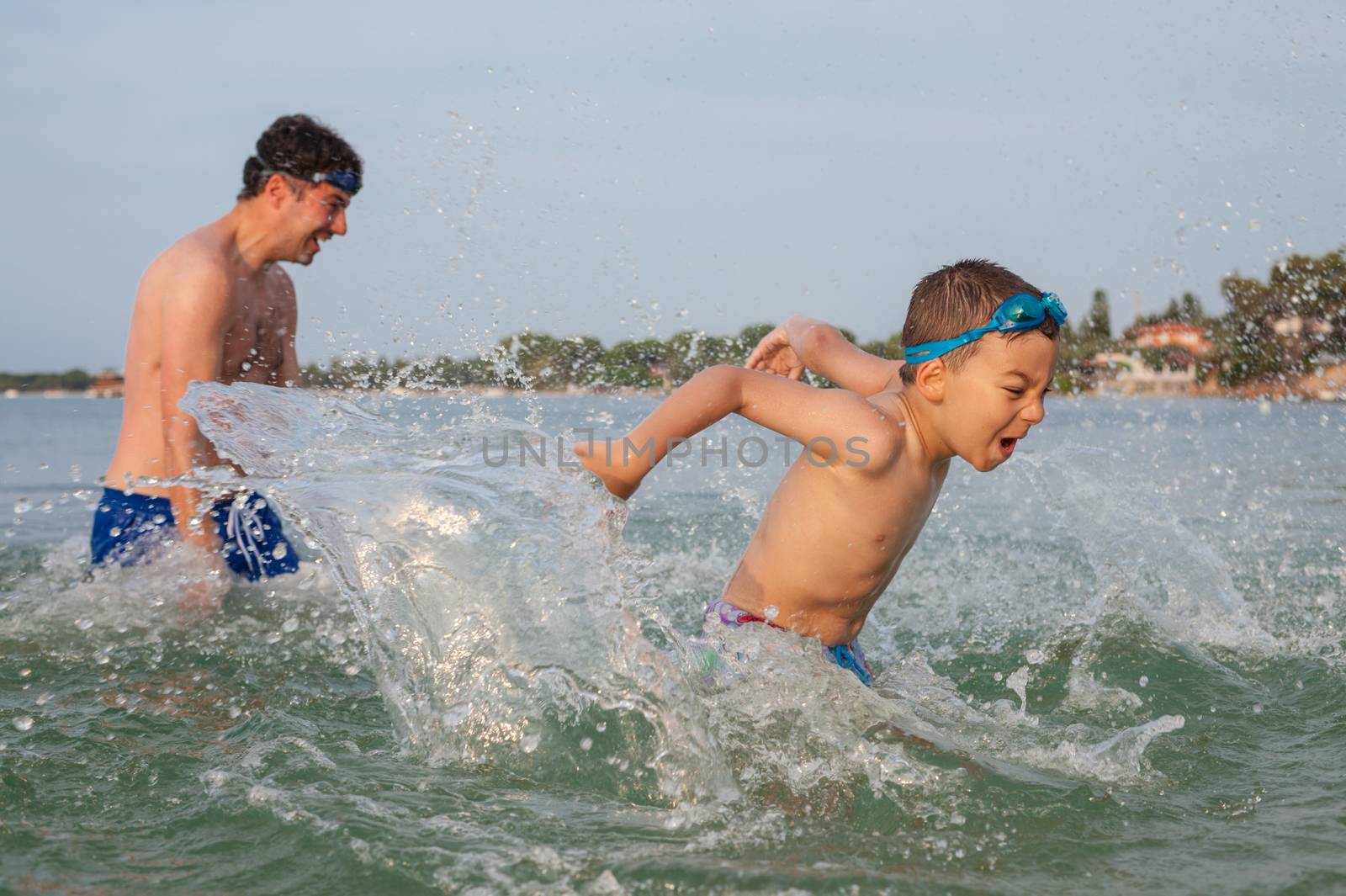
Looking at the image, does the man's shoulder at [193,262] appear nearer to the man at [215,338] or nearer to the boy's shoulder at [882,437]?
the man at [215,338]

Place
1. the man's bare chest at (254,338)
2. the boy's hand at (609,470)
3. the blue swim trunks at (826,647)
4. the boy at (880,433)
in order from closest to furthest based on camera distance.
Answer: the boy's hand at (609,470) < the boy at (880,433) < the blue swim trunks at (826,647) < the man's bare chest at (254,338)

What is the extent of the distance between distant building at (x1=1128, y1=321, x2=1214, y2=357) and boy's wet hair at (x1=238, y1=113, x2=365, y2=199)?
7.82 meters

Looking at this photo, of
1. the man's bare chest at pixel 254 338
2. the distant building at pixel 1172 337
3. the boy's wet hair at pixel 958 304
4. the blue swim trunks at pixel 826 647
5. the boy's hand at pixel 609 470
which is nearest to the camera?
the boy's hand at pixel 609 470

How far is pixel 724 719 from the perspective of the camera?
3.03m

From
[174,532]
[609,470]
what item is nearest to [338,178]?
[174,532]

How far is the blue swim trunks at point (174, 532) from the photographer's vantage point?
4.32 metres

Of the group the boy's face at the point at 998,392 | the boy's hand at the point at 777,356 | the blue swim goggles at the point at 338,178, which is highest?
the blue swim goggles at the point at 338,178

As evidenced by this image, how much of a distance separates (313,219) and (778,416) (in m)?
2.53

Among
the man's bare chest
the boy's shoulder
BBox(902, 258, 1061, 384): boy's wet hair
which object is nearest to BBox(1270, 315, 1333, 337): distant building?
BBox(902, 258, 1061, 384): boy's wet hair

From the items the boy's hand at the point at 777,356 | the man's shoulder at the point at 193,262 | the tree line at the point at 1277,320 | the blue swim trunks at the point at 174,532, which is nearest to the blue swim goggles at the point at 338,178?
the man's shoulder at the point at 193,262

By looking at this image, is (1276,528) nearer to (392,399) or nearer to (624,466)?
(392,399)

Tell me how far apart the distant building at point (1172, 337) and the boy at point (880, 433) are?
761cm

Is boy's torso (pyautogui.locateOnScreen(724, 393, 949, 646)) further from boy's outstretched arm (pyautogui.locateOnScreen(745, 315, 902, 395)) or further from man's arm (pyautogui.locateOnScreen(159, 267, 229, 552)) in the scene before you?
man's arm (pyautogui.locateOnScreen(159, 267, 229, 552))

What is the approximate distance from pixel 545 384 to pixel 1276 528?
5.01 m
